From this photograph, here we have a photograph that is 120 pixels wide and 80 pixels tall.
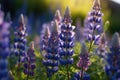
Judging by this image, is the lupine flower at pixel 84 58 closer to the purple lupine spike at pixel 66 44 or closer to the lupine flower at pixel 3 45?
the purple lupine spike at pixel 66 44

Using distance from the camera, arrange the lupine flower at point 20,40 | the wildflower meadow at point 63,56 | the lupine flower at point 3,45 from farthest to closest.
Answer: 1. the lupine flower at point 20,40
2. the wildflower meadow at point 63,56
3. the lupine flower at point 3,45

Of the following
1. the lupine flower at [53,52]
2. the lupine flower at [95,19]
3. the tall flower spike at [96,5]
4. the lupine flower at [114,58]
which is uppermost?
the tall flower spike at [96,5]

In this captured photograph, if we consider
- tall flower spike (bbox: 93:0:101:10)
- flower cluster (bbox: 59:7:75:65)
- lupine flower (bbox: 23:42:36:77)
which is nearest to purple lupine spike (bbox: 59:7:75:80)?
flower cluster (bbox: 59:7:75:65)

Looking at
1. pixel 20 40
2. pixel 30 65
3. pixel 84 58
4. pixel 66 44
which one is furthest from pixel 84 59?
pixel 20 40

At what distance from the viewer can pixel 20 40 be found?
24.1 ft

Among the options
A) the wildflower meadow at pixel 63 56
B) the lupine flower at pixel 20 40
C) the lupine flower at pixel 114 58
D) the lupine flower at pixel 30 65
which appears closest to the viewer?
the lupine flower at pixel 114 58

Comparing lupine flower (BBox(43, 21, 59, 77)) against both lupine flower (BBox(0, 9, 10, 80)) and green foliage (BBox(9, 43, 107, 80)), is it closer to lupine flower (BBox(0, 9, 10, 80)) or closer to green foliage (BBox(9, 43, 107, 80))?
green foliage (BBox(9, 43, 107, 80))

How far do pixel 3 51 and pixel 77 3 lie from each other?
65.9 ft

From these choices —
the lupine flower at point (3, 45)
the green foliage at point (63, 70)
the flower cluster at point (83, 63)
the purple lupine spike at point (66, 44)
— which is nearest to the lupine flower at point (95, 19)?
the green foliage at point (63, 70)

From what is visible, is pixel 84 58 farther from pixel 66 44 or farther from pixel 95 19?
pixel 95 19

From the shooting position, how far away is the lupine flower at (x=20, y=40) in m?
7.30

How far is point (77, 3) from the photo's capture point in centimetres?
2506

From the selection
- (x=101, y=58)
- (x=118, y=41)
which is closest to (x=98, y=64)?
(x=101, y=58)

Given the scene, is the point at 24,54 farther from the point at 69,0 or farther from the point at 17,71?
the point at 69,0
